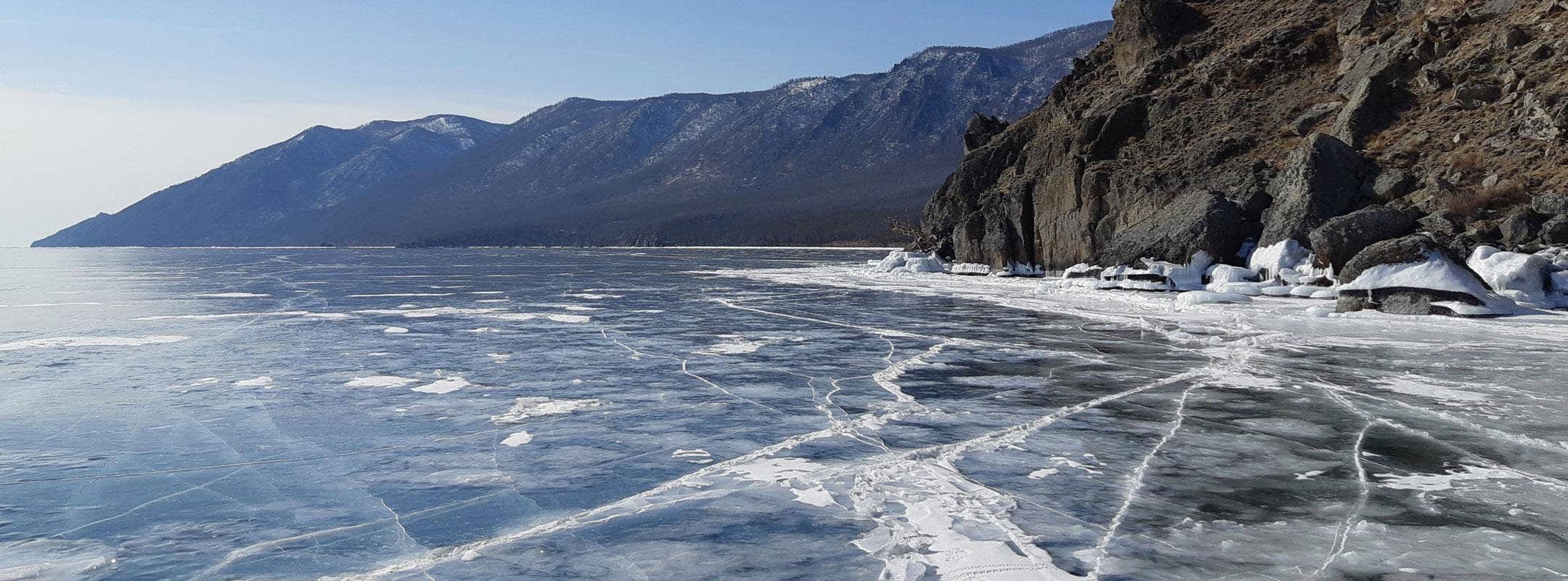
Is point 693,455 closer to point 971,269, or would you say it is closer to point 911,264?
point 971,269

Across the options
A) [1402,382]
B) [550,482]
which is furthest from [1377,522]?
[1402,382]

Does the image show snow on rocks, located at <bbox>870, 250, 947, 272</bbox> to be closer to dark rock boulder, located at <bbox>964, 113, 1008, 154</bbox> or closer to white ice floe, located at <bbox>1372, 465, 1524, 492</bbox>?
dark rock boulder, located at <bbox>964, 113, 1008, 154</bbox>

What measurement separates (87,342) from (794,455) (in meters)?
15.6

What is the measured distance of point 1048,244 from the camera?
136 feet

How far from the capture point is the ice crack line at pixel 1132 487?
19.3 ft

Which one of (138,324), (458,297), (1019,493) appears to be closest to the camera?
(1019,493)

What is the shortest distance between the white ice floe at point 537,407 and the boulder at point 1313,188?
77.3ft

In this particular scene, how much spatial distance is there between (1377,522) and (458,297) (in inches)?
1132

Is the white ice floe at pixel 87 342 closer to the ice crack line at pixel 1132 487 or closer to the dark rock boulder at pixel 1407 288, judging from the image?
the ice crack line at pixel 1132 487

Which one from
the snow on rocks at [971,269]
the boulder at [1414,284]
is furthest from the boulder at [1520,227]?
the snow on rocks at [971,269]

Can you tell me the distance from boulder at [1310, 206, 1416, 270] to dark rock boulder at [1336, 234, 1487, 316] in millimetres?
2473

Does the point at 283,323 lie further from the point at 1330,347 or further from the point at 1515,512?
the point at 1515,512

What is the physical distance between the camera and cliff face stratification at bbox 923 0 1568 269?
26812mm

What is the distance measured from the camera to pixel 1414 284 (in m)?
20.9
